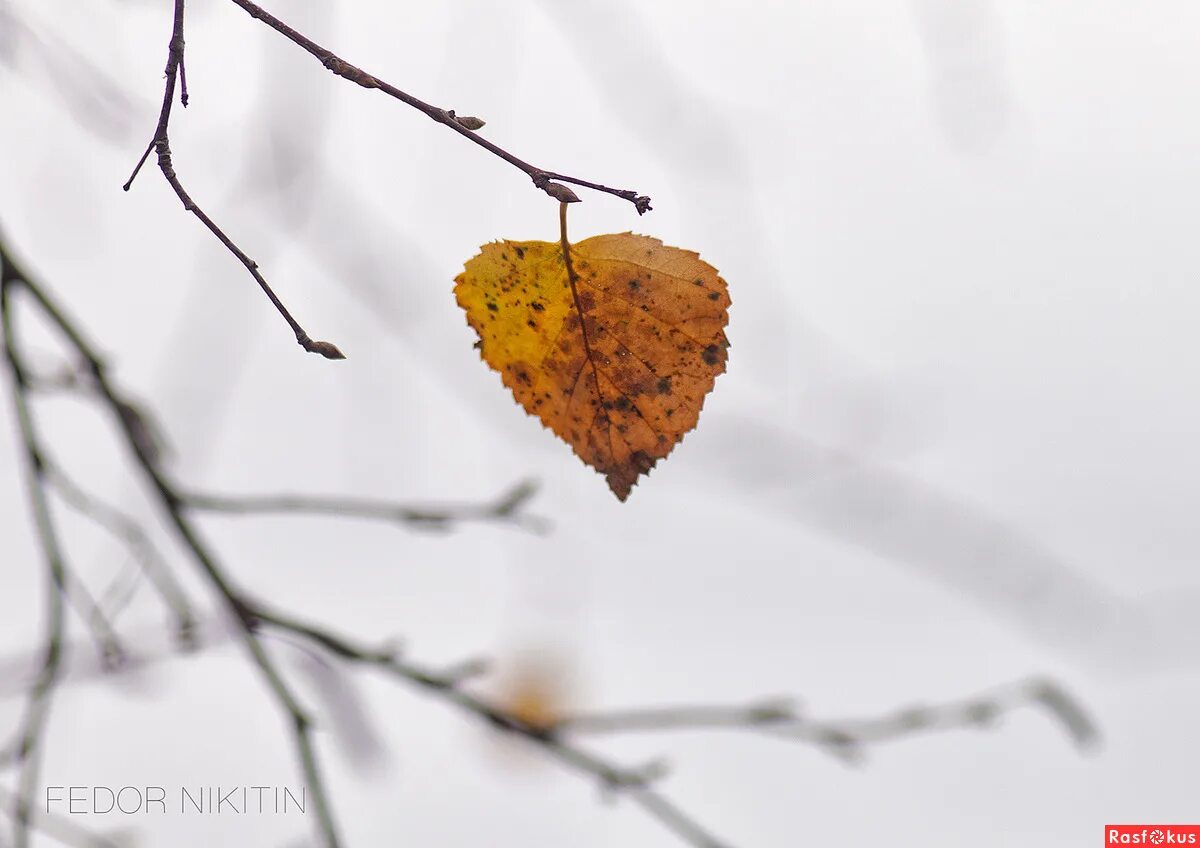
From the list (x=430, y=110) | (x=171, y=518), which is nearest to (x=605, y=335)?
(x=430, y=110)

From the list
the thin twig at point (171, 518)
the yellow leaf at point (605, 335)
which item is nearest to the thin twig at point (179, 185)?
the yellow leaf at point (605, 335)

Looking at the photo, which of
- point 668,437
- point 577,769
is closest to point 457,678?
point 577,769

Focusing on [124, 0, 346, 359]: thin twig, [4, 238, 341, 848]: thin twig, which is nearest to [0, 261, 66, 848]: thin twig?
[4, 238, 341, 848]: thin twig

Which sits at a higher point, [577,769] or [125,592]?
[125,592]

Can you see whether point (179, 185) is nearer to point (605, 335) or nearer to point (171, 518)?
point (605, 335)

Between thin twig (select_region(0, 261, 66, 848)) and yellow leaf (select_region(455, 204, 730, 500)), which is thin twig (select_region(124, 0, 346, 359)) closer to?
yellow leaf (select_region(455, 204, 730, 500))

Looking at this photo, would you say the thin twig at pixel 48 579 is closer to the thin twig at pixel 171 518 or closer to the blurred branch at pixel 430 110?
the thin twig at pixel 171 518

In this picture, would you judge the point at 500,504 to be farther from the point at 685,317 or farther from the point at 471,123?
the point at 471,123
